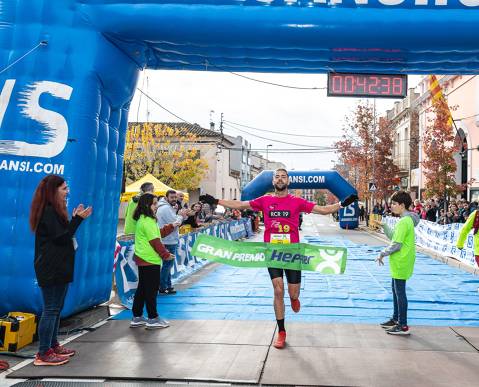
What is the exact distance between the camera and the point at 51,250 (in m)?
5.21

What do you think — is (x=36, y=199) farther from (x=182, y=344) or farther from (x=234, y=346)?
(x=234, y=346)

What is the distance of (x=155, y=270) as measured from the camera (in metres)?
6.98

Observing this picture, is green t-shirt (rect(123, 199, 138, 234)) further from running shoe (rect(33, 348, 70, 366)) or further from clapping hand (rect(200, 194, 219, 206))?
running shoe (rect(33, 348, 70, 366))

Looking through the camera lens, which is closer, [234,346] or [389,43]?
[234,346]

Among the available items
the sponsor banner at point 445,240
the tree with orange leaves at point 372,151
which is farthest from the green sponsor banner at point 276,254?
the tree with orange leaves at point 372,151

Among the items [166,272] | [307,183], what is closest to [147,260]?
[166,272]

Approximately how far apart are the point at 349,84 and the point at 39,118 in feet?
15.1

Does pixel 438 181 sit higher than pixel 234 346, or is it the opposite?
pixel 438 181

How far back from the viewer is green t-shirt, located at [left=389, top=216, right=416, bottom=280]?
6.59 m

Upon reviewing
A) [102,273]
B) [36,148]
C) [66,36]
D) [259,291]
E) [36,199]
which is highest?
[66,36]

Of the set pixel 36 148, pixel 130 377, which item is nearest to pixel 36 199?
pixel 36 148

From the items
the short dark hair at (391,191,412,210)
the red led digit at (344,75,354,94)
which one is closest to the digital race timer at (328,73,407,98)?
the red led digit at (344,75,354,94)

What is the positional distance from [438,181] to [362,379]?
76.6ft

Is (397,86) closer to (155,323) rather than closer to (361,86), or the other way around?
(361,86)
